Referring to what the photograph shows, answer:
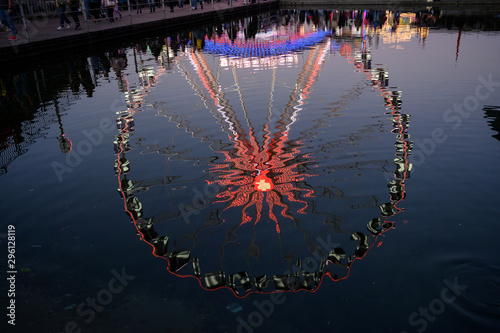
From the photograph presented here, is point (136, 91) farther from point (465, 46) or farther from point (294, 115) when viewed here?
point (465, 46)

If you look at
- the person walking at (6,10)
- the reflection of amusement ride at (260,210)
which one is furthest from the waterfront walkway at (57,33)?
the reflection of amusement ride at (260,210)

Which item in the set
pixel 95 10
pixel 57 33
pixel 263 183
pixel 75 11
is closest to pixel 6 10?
pixel 57 33

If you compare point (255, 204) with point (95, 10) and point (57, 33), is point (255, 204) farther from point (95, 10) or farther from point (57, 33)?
point (95, 10)

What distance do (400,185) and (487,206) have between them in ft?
3.34

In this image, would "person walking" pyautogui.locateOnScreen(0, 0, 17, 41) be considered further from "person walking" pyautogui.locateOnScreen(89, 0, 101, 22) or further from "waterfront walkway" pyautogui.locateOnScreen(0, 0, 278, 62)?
"person walking" pyautogui.locateOnScreen(89, 0, 101, 22)

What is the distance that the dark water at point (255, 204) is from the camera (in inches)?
143

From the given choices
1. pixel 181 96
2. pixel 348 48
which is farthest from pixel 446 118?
pixel 348 48

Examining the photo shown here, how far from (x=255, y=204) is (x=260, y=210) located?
16 centimetres

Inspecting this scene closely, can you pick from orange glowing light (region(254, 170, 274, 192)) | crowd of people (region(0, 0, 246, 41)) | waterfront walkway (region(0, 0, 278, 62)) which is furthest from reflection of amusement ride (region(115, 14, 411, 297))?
crowd of people (region(0, 0, 246, 41))

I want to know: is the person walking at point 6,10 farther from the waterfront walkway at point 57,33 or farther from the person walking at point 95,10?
the person walking at point 95,10

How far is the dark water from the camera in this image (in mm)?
3631

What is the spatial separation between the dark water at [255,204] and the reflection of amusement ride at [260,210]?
22mm

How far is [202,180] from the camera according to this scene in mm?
6020

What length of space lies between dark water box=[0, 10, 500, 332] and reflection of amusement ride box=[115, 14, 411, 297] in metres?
0.02
